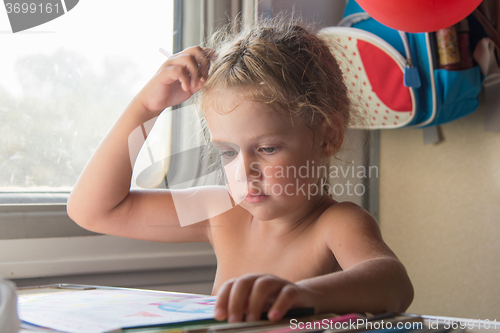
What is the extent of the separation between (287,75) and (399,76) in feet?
1.57

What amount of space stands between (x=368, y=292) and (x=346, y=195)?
0.83 metres

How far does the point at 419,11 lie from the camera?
28.9 inches

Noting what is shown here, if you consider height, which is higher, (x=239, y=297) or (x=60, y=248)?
(x=239, y=297)

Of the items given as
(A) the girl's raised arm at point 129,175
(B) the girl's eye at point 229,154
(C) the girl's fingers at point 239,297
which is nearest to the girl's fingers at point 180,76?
(A) the girl's raised arm at point 129,175

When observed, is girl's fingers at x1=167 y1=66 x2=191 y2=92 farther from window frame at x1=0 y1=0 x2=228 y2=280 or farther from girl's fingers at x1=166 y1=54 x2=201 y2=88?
window frame at x1=0 y1=0 x2=228 y2=280

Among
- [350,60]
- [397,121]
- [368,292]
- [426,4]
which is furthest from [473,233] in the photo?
[368,292]

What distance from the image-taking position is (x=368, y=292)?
43cm

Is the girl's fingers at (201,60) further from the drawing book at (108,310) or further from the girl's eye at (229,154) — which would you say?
the drawing book at (108,310)

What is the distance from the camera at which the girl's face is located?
0.64 m

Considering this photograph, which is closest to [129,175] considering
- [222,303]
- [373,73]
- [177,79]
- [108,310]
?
[177,79]

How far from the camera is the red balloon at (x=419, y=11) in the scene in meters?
0.73

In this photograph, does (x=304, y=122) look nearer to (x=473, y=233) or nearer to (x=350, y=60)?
(x=350, y=60)

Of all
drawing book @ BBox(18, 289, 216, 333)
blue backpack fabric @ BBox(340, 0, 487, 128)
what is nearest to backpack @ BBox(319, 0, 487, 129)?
blue backpack fabric @ BBox(340, 0, 487, 128)

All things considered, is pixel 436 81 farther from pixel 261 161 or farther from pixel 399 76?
pixel 261 161
